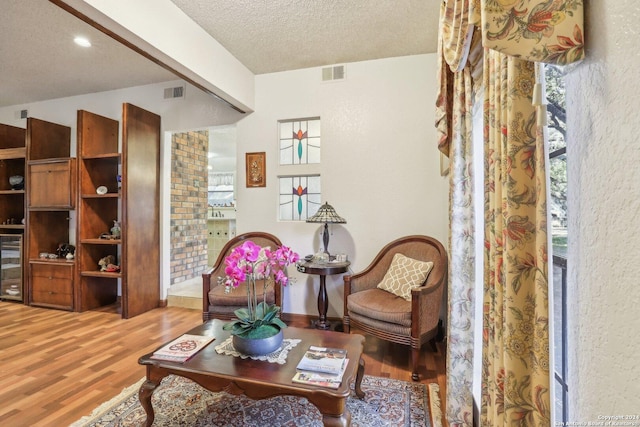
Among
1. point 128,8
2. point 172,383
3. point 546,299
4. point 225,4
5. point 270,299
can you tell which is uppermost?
point 225,4

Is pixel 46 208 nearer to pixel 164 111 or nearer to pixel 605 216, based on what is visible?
pixel 164 111

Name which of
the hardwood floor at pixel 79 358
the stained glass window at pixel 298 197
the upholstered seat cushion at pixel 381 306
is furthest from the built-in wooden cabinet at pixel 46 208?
the upholstered seat cushion at pixel 381 306

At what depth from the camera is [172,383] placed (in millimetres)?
2129

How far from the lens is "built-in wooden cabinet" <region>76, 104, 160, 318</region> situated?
3.50m

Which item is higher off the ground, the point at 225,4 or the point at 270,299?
the point at 225,4

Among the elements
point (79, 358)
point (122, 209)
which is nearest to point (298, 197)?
point (122, 209)

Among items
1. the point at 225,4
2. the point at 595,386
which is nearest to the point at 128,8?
the point at 225,4

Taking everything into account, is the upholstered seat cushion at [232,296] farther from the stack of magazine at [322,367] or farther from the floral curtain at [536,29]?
the floral curtain at [536,29]

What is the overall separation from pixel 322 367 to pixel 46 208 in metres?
4.36

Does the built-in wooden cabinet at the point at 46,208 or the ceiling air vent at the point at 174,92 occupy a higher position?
the ceiling air vent at the point at 174,92

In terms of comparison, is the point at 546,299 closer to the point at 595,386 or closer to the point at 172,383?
the point at 595,386

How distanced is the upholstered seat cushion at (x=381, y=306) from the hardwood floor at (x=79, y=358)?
0.42 meters

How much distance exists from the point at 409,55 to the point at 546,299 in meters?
3.09

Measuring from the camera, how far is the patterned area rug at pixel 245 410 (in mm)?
1729
